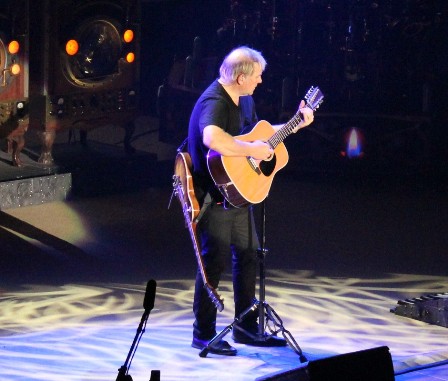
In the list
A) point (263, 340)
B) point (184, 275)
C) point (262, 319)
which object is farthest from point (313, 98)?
point (184, 275)

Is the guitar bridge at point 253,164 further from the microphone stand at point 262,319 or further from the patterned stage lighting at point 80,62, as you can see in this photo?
the patterned stage lighting at point 80,62

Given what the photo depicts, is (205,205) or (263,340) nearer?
(205,205)

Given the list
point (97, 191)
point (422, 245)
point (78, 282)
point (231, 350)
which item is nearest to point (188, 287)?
point (78, 282)

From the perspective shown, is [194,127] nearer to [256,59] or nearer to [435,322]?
[256,59]

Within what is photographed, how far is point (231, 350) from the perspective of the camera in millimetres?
5582

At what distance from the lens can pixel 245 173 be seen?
5.49m

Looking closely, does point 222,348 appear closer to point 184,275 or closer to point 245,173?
point 245,173

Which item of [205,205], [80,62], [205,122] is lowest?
[205,205]

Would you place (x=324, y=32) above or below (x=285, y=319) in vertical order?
above

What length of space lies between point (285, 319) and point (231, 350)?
0.91 meters

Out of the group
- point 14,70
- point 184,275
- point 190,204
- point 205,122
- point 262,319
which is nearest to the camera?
point 205,122

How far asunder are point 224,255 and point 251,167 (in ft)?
1.53

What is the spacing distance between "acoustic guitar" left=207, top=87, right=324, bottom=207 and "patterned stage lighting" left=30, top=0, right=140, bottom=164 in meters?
4.09

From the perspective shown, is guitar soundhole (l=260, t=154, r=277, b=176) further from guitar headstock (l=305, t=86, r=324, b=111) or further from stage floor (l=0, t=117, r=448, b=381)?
stage floor (l=0, t=117, r=448, b=381)
